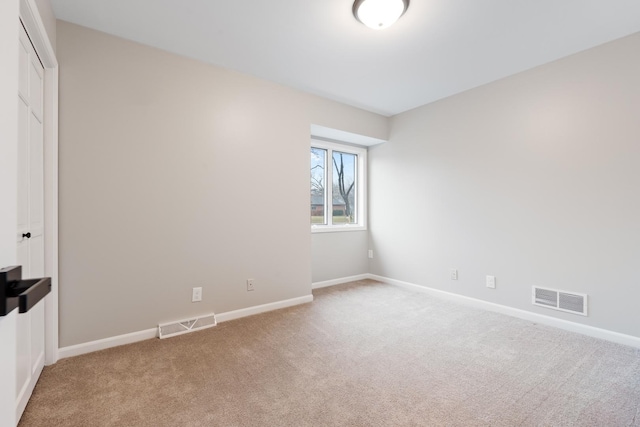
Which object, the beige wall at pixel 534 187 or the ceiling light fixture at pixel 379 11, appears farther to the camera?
the beige wall at pixel 534 187

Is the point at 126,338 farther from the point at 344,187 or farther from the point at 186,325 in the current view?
the point at 344,187

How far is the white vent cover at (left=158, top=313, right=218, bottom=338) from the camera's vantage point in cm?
→ 241

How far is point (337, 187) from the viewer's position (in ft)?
14.4

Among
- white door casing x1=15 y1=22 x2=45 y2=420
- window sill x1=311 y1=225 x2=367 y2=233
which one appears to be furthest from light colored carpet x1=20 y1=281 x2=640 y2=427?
window sill x1=311 y1=225 x2=367 y2=233

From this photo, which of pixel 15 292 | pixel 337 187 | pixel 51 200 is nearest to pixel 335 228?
pixel 337 187

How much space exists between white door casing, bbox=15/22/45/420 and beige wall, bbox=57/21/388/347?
0.62 ft

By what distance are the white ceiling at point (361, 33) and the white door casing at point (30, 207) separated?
652mm

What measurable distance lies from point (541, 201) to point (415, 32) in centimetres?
196

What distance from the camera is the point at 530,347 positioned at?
7.49 ft

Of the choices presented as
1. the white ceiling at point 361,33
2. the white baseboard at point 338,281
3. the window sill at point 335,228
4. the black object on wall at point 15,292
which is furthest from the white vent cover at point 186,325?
the white ceiling at point 361,33

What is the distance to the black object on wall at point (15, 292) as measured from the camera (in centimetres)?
51

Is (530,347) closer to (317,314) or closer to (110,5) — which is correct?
(317,314)

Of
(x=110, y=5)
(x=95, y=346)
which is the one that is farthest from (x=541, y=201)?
(x=95, y=346)

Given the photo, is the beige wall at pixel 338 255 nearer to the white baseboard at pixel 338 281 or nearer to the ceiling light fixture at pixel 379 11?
the white baseboard at pixel 338 281
